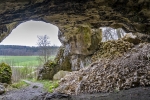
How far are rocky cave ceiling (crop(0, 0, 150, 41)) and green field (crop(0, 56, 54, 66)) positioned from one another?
1816 centimetres

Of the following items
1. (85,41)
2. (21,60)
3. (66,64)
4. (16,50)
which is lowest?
(21,60)

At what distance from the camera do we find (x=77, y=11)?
4.38m

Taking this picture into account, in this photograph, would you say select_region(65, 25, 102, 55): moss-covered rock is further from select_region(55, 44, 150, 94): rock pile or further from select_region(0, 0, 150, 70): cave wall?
select_region(0, 0, 150, 70): cave wall

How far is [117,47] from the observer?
10812mm

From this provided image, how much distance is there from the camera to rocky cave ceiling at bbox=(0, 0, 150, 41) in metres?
3.80

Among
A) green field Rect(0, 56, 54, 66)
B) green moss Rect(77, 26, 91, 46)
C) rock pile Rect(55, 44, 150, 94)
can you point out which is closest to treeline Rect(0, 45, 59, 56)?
green field Rect(0, 56, 54, 66)

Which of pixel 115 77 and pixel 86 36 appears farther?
pixel 86 36

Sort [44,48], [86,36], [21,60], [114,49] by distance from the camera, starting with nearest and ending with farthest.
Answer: [114,49]
[86,36]
[44,48]
[21,60]

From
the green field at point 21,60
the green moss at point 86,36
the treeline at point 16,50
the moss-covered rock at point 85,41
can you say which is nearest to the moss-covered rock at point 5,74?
the moss-covered rock at point 85,41

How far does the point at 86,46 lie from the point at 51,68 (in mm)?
4648

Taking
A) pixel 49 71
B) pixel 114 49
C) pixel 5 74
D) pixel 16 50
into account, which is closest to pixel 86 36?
pixel 114 49

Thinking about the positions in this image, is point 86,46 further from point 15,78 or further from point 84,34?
point 15,78

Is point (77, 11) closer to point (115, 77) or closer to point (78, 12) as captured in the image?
point (78, 12)

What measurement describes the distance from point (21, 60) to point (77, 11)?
24.8 m
